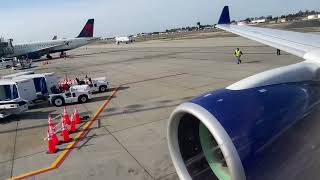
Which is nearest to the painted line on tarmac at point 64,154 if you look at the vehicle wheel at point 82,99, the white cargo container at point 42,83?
the vehicle wheel at point 82,99

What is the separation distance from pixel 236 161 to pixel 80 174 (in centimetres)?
717

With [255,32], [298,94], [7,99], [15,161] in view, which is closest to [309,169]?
[298,94]

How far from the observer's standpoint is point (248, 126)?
10.4 feet

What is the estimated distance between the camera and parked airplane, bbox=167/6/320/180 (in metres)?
3.14

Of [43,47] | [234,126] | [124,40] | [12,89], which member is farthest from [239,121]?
[124,40]

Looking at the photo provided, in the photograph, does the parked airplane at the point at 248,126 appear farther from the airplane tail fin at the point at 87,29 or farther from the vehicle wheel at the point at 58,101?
the airplane tail fin at the point at 87,29

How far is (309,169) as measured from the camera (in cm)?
353

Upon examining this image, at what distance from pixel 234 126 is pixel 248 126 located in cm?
13

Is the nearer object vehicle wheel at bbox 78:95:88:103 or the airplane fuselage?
vehicle wheel at bbox 78:95:88:103

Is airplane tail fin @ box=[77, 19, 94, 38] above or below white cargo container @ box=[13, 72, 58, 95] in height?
above

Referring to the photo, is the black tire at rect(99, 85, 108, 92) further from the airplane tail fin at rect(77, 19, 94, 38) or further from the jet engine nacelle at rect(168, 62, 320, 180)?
the airplane tail fin at rect(77, 19, 94, 38)

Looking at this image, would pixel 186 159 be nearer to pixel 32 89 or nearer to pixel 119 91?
pixel 32 89

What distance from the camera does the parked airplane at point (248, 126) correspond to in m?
3.14

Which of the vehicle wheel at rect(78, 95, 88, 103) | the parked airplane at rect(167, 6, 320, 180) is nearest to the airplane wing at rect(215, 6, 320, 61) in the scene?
the parked airplane at rect(167, 6, 320, 180)
